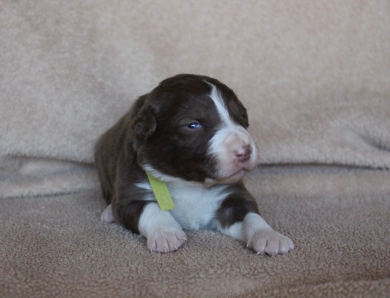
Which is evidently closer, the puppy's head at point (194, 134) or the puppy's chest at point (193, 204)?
the puppy's head at point (194, 134)

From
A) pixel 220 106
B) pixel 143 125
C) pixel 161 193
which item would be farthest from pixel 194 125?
pixel 161 193

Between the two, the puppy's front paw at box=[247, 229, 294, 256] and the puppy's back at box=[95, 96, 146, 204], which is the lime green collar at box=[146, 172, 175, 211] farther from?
the puppy's front paw at box=[247, 229, 294, 256]

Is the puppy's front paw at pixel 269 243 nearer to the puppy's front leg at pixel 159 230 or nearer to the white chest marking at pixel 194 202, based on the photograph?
the puppy's front leg at pixel 159 230

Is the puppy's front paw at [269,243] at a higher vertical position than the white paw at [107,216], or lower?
higher

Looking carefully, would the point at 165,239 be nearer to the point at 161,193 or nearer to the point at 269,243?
the point at 161,193

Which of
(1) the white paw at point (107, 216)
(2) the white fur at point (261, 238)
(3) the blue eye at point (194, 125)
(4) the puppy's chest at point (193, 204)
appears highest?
(3) the blue eye at point (194, 125)

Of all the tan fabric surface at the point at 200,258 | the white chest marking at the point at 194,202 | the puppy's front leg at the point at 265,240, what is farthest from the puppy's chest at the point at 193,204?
the puppy's front leg at the point at 265,240

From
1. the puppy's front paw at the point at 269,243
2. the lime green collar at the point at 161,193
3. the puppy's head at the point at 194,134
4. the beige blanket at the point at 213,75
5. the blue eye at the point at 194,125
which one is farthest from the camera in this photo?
the beige blanket at the point at 213,75

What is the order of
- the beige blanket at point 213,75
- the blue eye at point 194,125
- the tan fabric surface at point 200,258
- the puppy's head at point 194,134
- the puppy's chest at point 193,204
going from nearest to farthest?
1. the tan fabric surface at point 200,258
2. the puppy's head at point 194,134
3. the blue eye at point 194,125
4. the puppy's chest at point 193,204
5. the beige blanket at point 213,75

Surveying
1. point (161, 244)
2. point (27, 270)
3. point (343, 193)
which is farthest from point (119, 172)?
point (343, 193)
